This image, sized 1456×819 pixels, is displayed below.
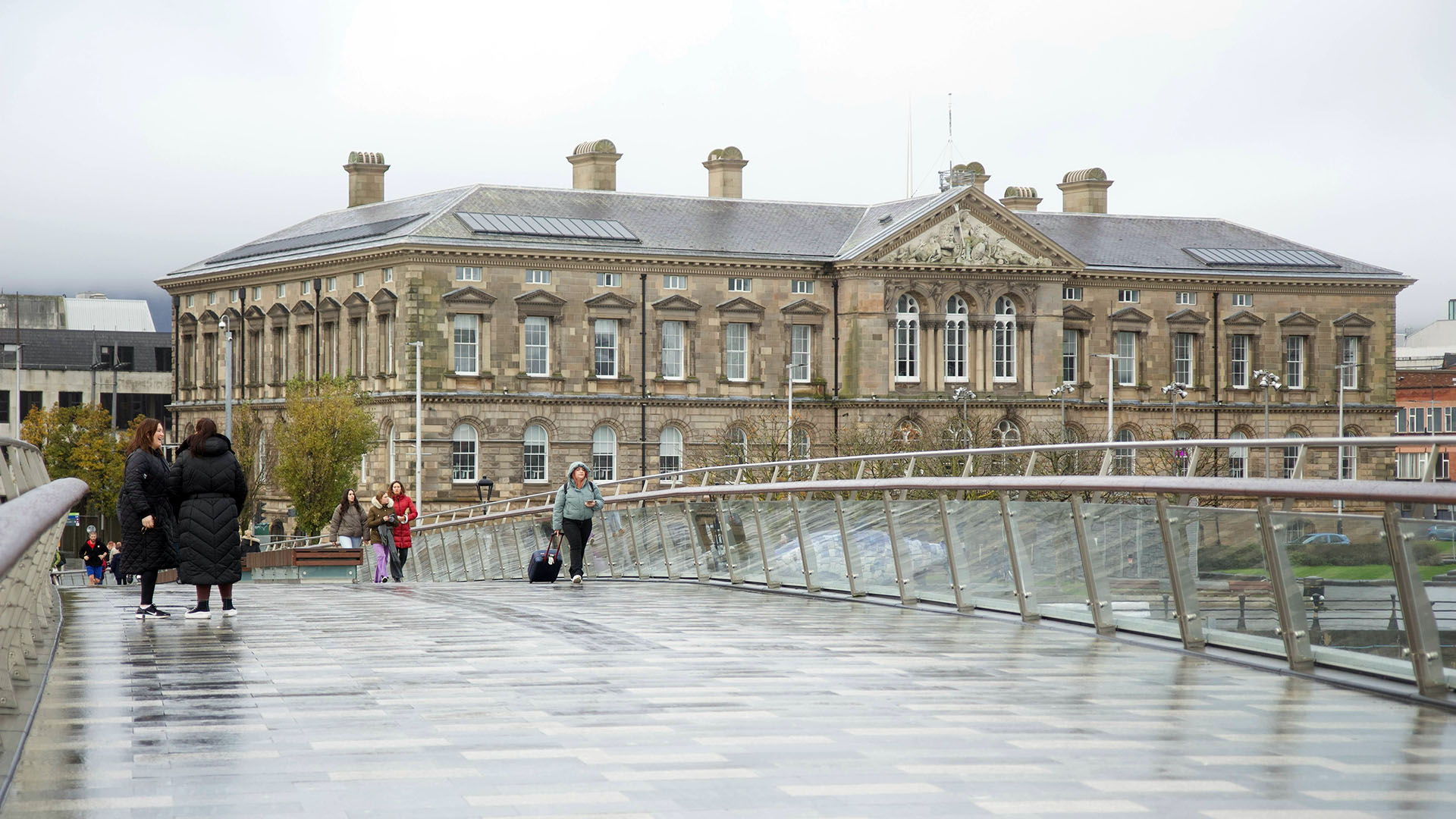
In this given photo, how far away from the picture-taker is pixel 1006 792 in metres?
7.34

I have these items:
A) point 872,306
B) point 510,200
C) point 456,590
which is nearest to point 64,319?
point 510,200

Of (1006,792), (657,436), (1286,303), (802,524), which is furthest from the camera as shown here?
(1286,303)

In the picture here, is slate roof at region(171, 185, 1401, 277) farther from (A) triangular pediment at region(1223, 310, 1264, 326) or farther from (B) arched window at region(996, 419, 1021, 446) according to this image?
(B) arched window at region(996, 419, 1021, 446)

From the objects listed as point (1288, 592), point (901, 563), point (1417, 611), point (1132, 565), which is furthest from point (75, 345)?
point (1417, 611)

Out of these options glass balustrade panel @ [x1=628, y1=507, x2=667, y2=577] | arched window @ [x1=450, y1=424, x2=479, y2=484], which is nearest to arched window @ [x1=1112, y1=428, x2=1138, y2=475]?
glass balustrade panel @ [x1=628, y1=507, x2=667, y2=577]

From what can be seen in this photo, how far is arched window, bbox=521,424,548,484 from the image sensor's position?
75688mm

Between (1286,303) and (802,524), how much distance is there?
7264 cm

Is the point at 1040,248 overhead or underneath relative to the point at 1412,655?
overhead

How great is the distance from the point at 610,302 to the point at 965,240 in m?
15.2

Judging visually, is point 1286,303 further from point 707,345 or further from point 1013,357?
point 707,345

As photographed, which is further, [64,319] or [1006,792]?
[64,319]

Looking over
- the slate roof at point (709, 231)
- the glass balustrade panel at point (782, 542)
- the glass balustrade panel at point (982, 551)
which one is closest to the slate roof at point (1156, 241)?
the slate roof at point (709, 231)

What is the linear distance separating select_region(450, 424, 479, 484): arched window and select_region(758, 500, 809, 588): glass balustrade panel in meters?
55.6

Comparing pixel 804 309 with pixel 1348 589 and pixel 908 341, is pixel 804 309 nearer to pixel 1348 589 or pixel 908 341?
pixel 908 341
